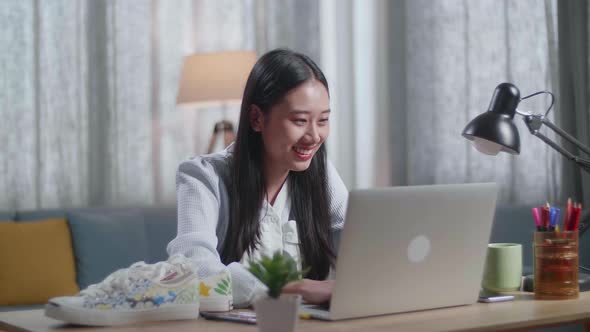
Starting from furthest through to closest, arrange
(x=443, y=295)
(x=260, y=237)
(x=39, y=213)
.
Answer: (x=39, y=213) < (x=260, y=237) < (x=443, y=295)

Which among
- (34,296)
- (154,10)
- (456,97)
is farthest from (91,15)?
(456,97)

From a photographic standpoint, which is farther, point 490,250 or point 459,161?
point 459,161

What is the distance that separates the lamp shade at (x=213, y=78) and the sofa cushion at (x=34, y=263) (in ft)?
2.61

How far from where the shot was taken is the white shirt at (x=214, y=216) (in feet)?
5.67

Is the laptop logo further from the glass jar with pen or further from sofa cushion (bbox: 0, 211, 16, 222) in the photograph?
sofa cushion (bbox: 0, 211, 16, 222)

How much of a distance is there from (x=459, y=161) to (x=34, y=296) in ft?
6.31

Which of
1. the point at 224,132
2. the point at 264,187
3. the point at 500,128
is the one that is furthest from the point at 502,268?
the point at 224,132

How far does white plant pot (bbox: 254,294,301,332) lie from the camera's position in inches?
47.9

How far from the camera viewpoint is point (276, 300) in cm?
122

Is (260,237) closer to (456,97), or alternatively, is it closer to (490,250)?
(490,250)

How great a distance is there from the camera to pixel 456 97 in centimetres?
403

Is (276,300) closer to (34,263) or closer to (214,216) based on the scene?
(214,216)

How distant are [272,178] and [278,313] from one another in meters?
0.84

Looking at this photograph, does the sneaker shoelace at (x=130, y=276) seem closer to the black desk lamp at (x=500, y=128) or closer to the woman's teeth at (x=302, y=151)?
the woman's teeth at (x=302, y=151)
